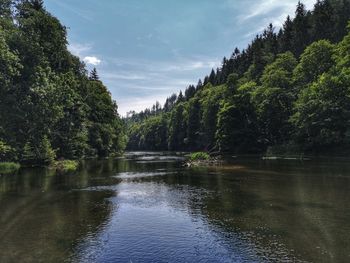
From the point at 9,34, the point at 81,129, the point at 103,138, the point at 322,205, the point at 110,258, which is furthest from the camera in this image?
the point at 103,138

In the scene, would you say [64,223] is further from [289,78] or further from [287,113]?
[289,78]

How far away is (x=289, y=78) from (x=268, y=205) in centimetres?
8402

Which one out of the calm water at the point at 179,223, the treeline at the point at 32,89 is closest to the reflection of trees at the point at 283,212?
the calm water at the point at 179,223

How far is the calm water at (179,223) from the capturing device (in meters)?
13.4

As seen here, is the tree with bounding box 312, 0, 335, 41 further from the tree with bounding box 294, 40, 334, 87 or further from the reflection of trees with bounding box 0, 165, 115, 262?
the reflection of trees with bounding box 0, 165, 115, 262

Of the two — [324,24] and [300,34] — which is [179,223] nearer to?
[324,24]

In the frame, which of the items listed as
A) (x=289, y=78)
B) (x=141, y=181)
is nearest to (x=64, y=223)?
(x=141, y=181)

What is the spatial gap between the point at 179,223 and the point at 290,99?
82257 millimetres

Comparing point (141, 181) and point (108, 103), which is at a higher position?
point (108, 103)

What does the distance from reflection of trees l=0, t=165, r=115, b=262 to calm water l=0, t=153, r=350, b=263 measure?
0.04 m

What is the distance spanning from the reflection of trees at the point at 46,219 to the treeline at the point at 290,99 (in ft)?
177

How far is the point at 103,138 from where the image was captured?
100938mm

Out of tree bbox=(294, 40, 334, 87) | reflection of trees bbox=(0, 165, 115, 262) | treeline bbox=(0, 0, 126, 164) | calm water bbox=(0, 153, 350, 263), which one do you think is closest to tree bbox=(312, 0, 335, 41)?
tree bbox=(294, 40, 334, 87)

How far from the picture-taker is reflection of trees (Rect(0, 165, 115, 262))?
1393cm
